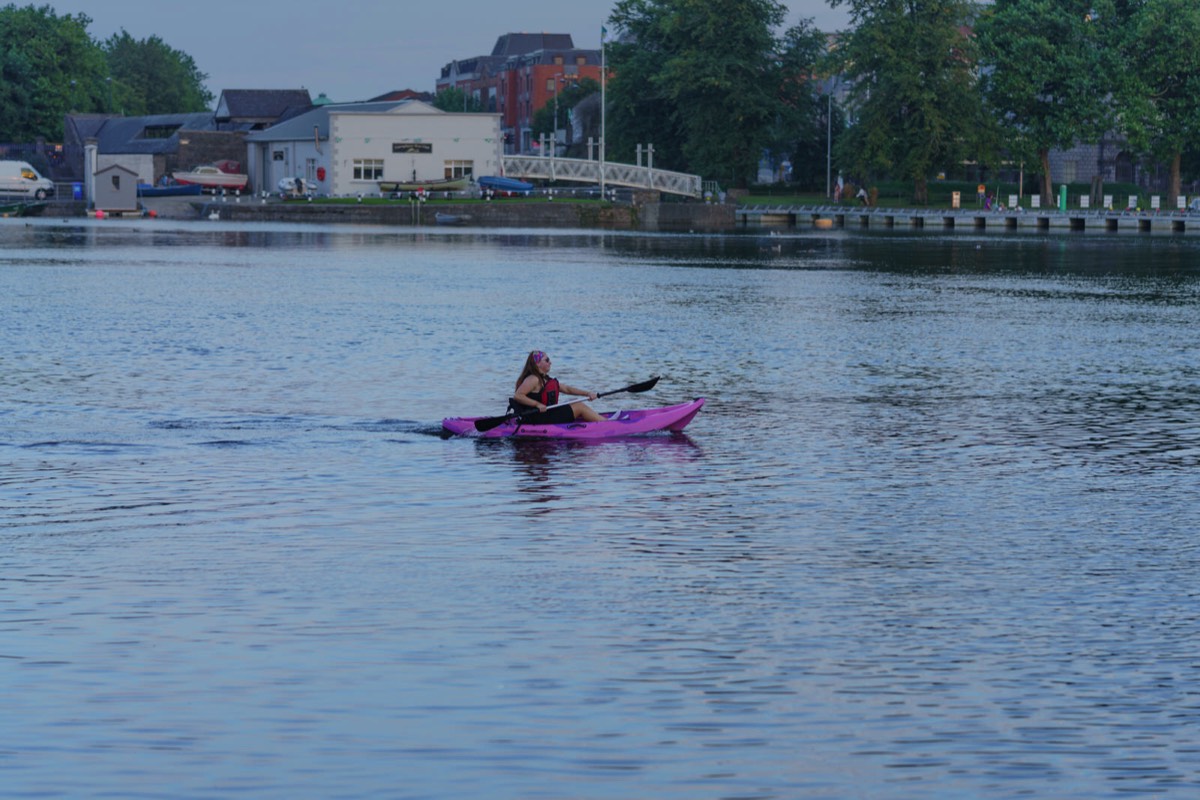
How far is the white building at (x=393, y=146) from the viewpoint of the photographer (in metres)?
130

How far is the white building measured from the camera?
5108 inches

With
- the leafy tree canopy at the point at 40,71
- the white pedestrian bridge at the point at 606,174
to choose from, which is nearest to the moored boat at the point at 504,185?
the white pedestrian bridge at the point at 606,174

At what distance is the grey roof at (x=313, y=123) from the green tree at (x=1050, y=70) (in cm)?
4338

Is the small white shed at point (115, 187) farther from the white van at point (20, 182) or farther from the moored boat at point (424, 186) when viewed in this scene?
the moored boat at point (424, 186)

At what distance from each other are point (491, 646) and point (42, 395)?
18028 millimetres

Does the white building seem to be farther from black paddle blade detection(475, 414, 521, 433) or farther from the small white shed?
black paddle blade detection(475, 414, 521, 433)

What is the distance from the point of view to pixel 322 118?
5340 inches

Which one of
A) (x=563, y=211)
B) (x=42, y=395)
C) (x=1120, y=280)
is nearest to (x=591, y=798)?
(x=42, y=395)

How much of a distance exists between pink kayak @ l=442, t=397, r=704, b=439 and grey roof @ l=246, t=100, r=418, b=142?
107299mm

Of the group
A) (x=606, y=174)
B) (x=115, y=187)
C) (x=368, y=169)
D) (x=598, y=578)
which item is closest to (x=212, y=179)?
(x=115, y=187)

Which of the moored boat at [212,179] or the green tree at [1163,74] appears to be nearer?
the green tree at [1163,74]

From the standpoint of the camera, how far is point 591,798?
10711mm

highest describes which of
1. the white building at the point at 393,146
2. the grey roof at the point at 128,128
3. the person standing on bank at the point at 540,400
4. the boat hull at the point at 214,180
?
the grey roof at the point at 128,128

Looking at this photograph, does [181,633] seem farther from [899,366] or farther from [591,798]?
[899,366]
